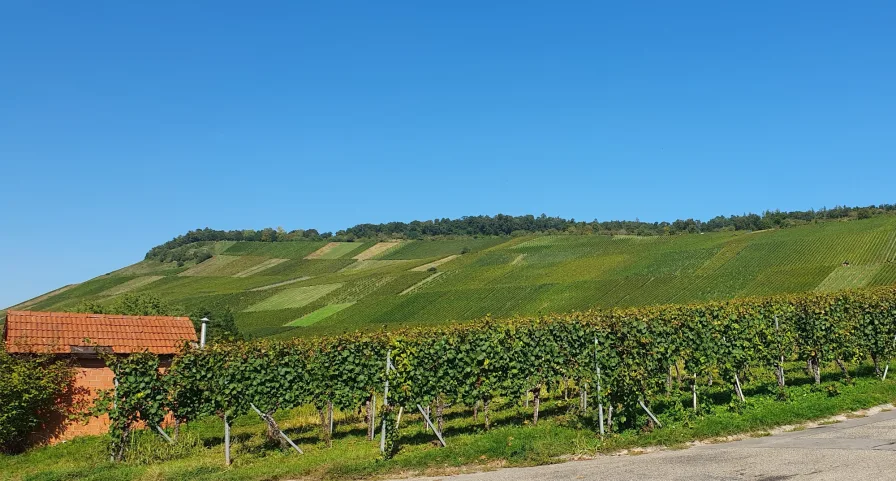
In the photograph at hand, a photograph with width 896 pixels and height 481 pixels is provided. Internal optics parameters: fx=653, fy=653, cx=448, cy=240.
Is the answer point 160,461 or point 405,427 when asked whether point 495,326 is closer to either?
point 405,427

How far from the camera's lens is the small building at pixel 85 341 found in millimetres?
17281

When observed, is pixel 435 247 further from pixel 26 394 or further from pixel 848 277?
pixel 26 394

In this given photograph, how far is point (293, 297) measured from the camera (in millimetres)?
84000

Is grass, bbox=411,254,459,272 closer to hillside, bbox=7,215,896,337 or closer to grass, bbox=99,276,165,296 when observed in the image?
hillside, bbox=7,215,896,337

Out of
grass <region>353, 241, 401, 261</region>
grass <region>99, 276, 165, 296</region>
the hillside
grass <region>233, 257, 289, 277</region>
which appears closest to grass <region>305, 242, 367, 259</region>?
grass <region>353, 241, 401, 261</region>

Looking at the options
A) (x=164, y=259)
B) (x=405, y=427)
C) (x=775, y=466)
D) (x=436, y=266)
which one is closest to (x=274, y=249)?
(x=164, y=259)

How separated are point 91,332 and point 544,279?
56.7 meters

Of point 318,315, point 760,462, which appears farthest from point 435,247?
point 760,462

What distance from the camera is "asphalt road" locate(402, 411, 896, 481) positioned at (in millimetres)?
9547

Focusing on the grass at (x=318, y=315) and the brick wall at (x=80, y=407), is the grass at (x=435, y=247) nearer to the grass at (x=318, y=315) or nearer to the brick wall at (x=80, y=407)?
the grass at (x=318, y=315)

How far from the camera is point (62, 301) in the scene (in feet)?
363

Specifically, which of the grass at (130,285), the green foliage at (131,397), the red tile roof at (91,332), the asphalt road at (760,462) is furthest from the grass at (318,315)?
the asphalt road at (760,462)

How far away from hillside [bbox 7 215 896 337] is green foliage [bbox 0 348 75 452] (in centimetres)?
3917

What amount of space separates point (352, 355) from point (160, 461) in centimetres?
458
